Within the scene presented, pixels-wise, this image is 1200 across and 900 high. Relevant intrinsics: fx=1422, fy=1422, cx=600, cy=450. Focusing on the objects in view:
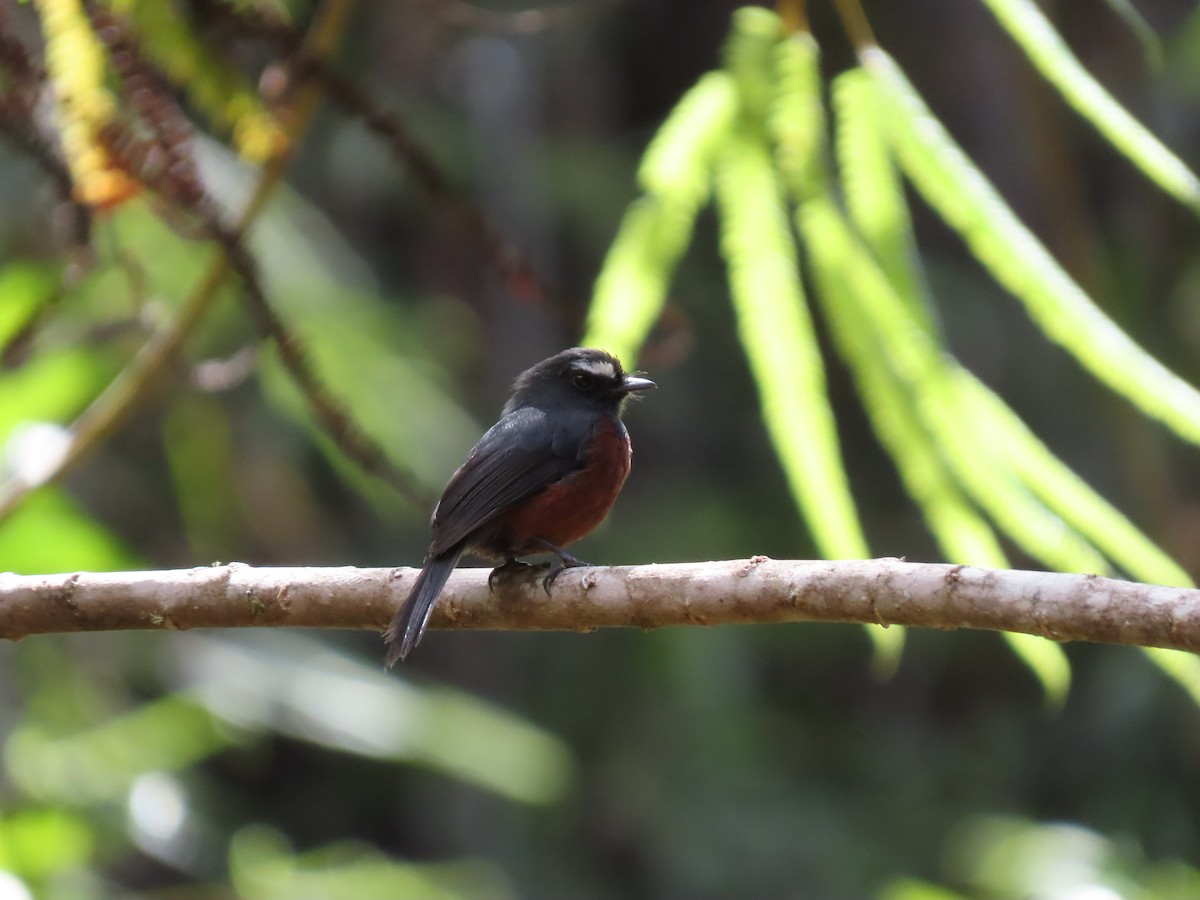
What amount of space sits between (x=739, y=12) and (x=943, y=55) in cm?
751

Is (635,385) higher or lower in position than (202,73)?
lower

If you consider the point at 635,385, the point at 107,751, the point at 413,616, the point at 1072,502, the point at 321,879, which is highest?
the point at 1072,502

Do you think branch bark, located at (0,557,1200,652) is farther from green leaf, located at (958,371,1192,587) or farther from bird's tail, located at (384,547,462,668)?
green leaf, located at (958,371,1192,587)

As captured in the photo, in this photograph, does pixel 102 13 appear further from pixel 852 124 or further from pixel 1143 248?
pixel 1143 248

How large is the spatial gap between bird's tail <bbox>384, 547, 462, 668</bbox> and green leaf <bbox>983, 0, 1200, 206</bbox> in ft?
5.39

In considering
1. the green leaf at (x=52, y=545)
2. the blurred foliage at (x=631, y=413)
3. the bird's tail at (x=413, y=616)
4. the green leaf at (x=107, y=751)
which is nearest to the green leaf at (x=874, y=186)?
the blurred foliage at (x=631, y=413)

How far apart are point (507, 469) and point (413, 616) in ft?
3.62

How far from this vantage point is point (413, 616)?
3080mm

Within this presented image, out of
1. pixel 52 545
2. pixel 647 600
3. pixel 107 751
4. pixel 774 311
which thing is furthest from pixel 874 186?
pixel 107 751

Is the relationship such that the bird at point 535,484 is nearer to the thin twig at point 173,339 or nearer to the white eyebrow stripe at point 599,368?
the white eyebrow stripe at point 599,368

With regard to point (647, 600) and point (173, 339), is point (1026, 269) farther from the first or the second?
point (173, 339)

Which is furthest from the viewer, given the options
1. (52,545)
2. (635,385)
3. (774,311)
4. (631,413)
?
(631,413)

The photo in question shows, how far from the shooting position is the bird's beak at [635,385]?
4559 mm

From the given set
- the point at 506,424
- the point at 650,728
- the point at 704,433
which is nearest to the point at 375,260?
the point at 704,433
